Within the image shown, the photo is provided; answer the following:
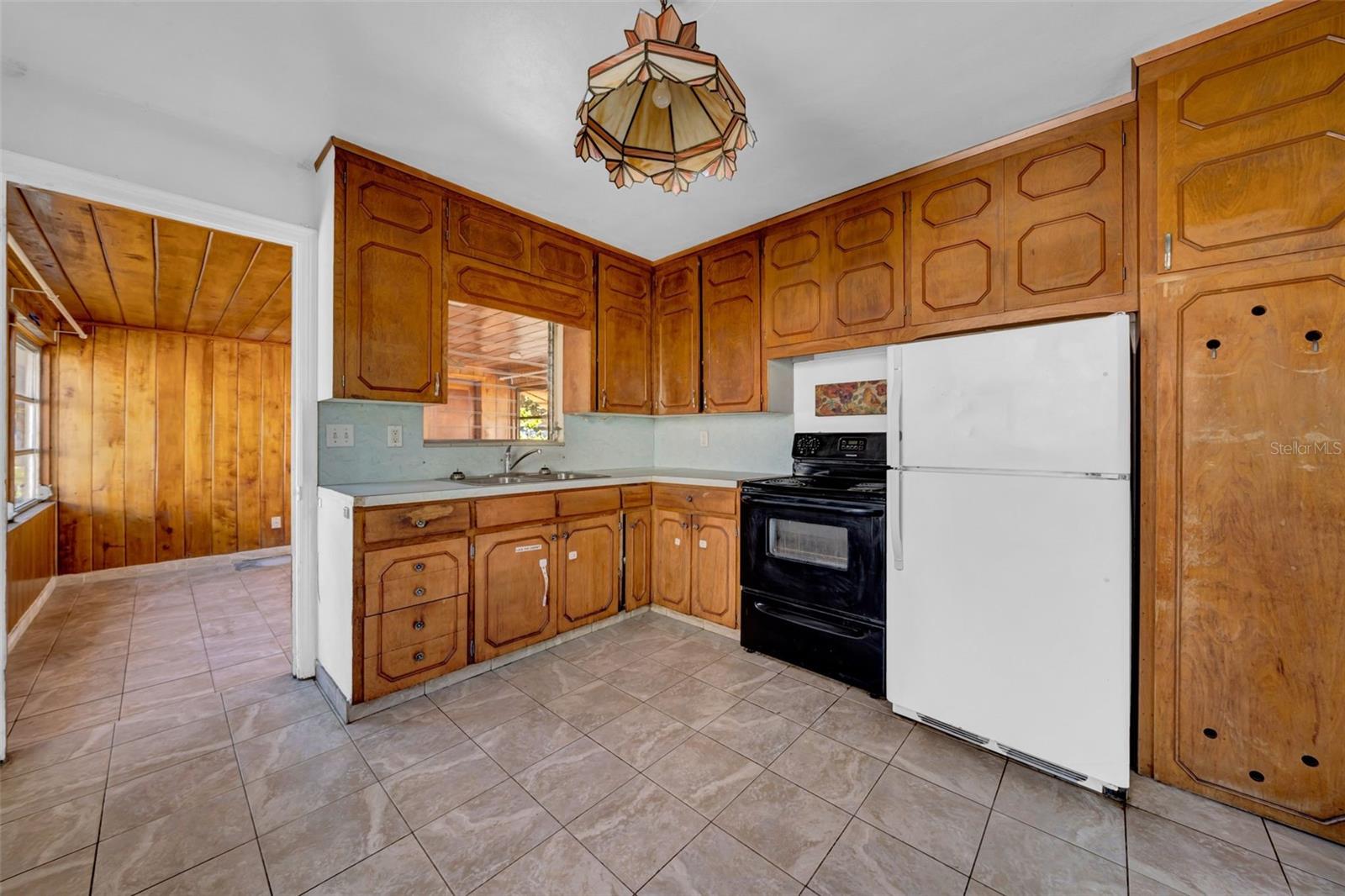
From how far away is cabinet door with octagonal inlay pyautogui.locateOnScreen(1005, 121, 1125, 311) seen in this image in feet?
6.50

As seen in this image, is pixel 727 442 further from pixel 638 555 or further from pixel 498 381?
pixel 498 381

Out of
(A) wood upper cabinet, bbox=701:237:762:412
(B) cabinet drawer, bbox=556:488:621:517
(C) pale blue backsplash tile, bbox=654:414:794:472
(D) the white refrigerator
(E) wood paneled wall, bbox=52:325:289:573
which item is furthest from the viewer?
(E) wood paneled wall, bbox=52:325:289:573

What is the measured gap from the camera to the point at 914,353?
2.09 meters

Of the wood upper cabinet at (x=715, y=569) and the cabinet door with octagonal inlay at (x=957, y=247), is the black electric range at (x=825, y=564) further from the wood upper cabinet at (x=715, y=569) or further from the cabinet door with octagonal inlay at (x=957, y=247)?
the cabinet door with octagonal inlay at (x=957, y=247)

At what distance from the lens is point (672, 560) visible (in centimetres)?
324

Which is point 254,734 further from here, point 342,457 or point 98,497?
point 98,497

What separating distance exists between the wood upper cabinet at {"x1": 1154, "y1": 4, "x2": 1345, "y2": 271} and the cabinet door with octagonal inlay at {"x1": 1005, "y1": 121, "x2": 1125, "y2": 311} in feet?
0.68

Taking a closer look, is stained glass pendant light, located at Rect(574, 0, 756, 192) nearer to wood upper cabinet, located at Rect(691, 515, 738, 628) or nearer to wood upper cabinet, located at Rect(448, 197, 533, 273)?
wood upper cabinet, located at Rect(448, 197, 533, 273)

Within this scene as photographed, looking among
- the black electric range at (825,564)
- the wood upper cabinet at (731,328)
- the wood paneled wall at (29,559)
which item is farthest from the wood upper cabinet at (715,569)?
the wood paneled wall at (29,559)

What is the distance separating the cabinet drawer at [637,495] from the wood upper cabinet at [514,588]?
20.7 inches

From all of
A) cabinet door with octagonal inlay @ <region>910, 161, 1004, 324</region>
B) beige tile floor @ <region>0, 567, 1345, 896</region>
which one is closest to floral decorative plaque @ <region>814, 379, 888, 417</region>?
cabinet door with octagonal inlay @ <region>910, 161, 1004, 324</region>

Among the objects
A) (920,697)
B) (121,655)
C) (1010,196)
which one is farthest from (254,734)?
(1010,196)

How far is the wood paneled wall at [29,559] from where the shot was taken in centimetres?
296

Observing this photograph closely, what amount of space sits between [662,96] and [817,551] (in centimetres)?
194
